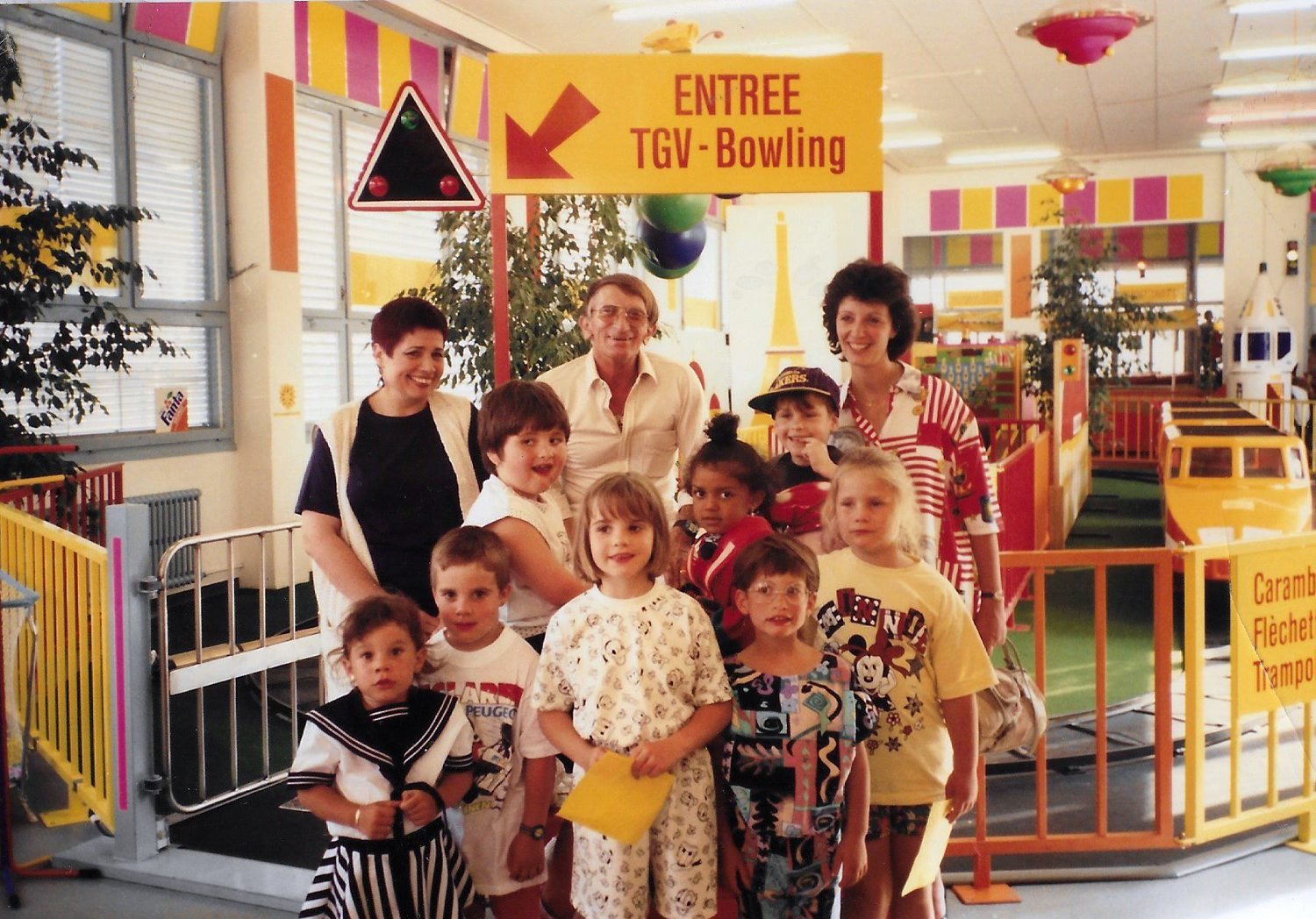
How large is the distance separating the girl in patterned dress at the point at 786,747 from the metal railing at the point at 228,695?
1.98 metres

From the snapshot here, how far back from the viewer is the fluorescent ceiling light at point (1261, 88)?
39.5 feet

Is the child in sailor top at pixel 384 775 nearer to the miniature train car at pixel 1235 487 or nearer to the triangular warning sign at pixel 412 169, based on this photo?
the triangular warning sign at pixel 412 169

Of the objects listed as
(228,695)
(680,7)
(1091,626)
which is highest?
(680,7)

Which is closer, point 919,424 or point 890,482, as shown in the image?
point 890,482

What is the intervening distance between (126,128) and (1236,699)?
6.24m

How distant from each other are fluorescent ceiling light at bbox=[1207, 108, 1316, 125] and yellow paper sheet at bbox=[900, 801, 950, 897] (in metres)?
13.5

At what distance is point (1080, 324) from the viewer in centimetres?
1235

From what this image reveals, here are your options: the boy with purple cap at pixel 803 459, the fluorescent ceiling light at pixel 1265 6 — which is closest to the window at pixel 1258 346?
the fluorescent ceiling light at pixel 1265 6

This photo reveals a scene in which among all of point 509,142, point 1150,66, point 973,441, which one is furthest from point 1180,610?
point 1150,66

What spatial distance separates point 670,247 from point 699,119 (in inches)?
137

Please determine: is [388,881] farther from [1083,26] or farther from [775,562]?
[1083,26]

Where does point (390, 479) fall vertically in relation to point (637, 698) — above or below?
above

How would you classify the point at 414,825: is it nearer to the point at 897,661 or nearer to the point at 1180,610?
the point at 897,661

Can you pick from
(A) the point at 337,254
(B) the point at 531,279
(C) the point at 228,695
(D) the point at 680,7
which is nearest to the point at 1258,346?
(D) the point at 680,7
